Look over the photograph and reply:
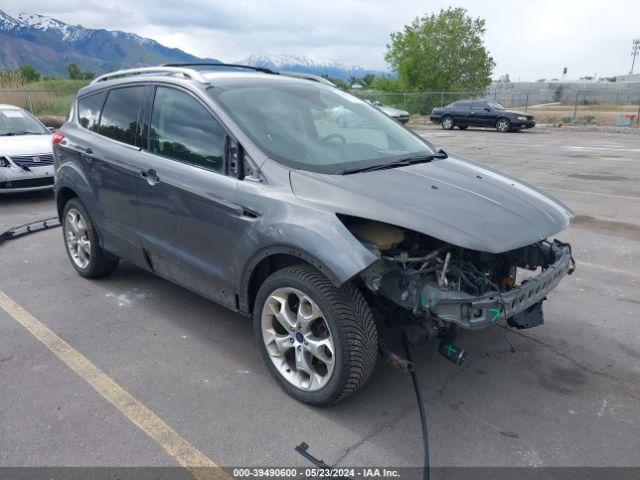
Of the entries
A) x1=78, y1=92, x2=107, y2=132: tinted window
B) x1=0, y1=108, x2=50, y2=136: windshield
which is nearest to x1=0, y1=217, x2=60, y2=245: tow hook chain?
x1=78, y1=92, x2=107, y2=132: tinted window

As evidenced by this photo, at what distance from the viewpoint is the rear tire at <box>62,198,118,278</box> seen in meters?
4.85

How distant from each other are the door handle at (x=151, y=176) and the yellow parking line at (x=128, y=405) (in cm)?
130

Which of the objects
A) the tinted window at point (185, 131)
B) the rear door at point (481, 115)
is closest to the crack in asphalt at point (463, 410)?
the tinted window at point (185, 131)

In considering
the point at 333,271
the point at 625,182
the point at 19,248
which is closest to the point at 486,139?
the point at 625,182

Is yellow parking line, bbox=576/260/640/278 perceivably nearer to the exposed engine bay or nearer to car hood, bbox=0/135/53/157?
the exposed engine bay

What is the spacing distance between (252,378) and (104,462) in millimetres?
1015

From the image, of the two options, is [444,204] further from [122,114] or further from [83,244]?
[83,244]

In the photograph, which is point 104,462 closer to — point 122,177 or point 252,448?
point 252,448

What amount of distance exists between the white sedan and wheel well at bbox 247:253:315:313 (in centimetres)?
655

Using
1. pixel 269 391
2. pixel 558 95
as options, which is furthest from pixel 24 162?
pixel 558 95

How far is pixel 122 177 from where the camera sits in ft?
13.8

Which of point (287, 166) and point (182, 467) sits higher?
point (287, 166)

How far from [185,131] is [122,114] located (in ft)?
3.20

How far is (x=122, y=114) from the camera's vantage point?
441 cm
